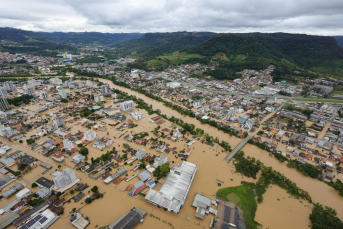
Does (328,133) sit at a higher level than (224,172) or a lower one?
higher

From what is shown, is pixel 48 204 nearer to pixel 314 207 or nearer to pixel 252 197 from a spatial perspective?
pixel 252 197

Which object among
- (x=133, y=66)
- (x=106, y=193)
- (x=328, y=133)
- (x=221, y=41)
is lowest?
(x=106, y=193)

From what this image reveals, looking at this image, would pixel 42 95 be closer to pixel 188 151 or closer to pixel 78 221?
pixel 78 221

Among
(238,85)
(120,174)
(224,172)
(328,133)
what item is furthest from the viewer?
(238,85)

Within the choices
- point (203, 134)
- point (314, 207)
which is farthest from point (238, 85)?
point (314, 207)

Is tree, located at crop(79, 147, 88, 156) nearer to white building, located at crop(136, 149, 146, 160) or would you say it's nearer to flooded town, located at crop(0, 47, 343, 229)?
flooded town, located at crop(0, 47, 343, 229)

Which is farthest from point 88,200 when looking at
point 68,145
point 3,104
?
point 3,104
